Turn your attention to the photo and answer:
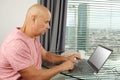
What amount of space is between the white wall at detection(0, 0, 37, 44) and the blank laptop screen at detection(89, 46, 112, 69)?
1220 millimetres

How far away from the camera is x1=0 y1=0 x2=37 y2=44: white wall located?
2.70 meters

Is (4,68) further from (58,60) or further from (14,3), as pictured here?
(14,3)

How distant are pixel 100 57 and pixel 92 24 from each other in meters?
1.27

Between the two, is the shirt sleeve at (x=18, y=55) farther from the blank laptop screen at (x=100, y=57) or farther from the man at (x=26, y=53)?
the blank laptop screen at (x=100, y=57)

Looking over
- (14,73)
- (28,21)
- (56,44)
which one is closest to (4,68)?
(14,73)

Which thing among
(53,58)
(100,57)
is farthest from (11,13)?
(100,57)

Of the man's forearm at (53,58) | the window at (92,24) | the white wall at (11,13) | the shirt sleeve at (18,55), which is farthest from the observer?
the window at (92,24)

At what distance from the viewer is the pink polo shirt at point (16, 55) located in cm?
143

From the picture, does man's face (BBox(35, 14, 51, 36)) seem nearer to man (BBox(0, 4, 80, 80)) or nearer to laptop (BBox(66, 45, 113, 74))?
man (BBox(0, 4, 80, 80))

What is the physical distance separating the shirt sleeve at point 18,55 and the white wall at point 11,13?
1.31 meters

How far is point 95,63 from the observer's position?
184 cm

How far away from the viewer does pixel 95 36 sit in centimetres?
303

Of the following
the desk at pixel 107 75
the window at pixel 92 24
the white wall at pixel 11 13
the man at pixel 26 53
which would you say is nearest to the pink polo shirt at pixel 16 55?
the man at pixel 26 53

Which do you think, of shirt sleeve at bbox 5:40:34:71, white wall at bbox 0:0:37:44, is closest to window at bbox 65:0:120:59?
white wall at bbox 0:0:37:44
